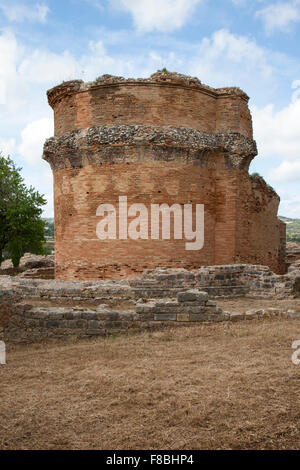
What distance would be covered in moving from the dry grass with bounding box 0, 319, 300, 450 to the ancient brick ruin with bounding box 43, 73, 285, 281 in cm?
927

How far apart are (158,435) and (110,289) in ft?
29.8

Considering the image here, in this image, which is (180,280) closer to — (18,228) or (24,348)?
(24,348)

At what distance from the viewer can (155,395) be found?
454 cm

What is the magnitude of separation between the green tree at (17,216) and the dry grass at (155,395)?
64.6 ft

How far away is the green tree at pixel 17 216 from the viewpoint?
2559 centimetres

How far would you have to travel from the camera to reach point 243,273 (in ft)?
46.5

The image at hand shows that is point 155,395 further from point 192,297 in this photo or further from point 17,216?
point 17,216

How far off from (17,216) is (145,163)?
43.1 ft

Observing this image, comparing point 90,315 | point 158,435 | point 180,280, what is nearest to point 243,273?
point 180,280

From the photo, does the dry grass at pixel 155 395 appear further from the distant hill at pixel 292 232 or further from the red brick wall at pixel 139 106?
the distant hill at pixel 292 232

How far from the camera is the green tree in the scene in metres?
25.6

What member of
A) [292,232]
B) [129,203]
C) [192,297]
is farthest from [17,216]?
[292,232]

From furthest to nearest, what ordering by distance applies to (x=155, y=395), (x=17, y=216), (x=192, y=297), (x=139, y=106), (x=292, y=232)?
1. (x=292, y=232)
2. (x=17, y=216)
3. (x=139, y=106)
4. (x=192, y=297)
5. (x=155, y=395)

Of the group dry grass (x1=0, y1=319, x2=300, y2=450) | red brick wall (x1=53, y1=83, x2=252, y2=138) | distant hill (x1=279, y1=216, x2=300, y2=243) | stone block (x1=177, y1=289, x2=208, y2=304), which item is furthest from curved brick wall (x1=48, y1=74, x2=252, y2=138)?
distant hill (x1=279, y1=216, x2=300, y2=243)
